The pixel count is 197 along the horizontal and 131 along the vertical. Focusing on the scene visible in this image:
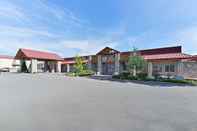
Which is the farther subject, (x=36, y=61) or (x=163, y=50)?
(x=36, y=61)

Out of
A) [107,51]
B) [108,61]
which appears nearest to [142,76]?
[108,61]

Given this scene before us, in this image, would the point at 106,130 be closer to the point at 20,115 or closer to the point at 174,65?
the point at 20,115

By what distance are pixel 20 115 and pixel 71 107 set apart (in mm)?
1946

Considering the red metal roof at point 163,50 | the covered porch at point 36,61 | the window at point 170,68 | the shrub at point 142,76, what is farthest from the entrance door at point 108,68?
the covered porch at point 36,61

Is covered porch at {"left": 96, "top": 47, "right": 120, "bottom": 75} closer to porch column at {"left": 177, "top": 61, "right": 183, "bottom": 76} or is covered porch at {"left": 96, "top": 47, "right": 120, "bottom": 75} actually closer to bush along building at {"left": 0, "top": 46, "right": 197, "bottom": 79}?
bush along building at {"left": 0, "top": 46, "right": 197, "bottom": 79}

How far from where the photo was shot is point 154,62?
85.4 ft

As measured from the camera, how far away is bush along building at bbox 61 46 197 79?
23344mm

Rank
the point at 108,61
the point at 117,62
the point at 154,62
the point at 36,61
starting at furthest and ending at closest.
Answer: the point at 36,61, the point at 108,61, the point at 117,62, the point at 154,62

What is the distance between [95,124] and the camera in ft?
16.1

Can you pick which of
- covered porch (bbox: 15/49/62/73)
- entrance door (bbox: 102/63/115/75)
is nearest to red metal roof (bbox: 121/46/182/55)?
entrance door (bbox: 102/63/115/75)

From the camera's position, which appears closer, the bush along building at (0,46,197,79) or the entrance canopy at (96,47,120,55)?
the bush along building at (0,46,197,79)

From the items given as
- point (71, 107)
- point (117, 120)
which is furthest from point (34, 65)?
point (117, 120)

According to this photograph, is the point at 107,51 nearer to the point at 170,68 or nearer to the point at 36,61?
the point at 170,68

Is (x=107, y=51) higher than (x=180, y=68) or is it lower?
higher
